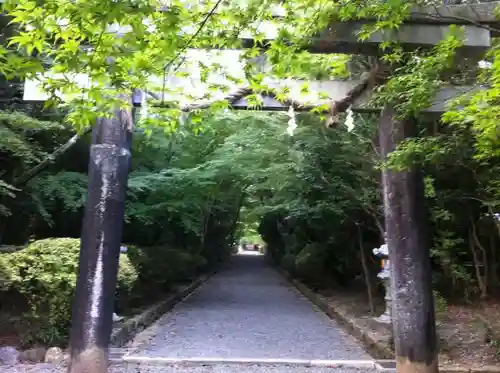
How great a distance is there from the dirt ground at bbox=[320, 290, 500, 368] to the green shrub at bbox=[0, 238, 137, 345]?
16.4ft

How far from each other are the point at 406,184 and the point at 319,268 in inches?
406

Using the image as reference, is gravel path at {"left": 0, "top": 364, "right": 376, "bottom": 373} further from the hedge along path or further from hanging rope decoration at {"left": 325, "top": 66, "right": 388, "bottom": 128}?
hanging rope decoration at {"left": 325, "top": 66, "right": 388, "bottom": 128}

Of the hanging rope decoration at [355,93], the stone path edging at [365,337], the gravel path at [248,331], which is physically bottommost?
the gravel path at [248,331]

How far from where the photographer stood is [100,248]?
226 inches

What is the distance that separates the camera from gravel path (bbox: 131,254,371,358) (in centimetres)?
802

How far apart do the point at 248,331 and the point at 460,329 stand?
13.3 feet

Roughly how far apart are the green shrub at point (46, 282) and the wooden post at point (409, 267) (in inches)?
175

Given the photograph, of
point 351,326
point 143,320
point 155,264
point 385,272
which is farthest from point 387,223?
point 155,264

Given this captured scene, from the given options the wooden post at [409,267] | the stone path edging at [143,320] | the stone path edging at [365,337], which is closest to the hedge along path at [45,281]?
the stone path edging at [143,320]

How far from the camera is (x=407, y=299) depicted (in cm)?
574

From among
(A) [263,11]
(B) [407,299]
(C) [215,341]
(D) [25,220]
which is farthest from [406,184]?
(D) [25,220]

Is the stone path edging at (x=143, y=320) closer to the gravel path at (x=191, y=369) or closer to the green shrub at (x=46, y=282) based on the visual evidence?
the green shrub at (x=46, y=282)

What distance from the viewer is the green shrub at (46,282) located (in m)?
7.01

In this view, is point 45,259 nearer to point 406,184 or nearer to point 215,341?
point 215,341
